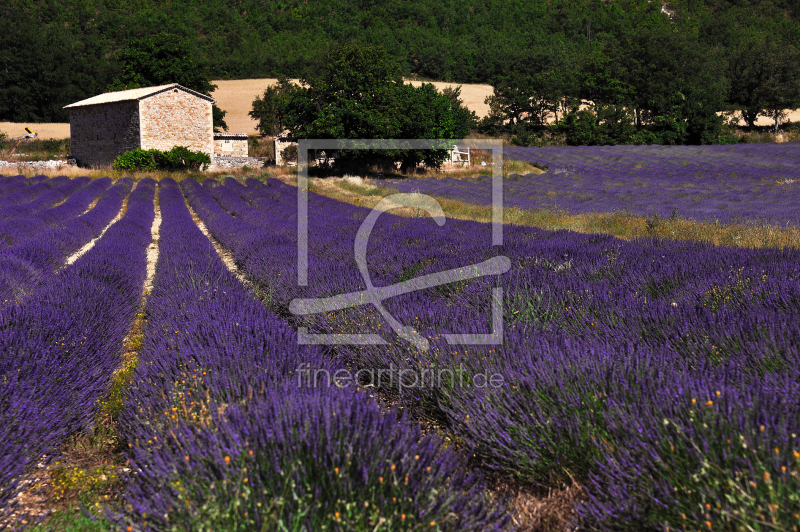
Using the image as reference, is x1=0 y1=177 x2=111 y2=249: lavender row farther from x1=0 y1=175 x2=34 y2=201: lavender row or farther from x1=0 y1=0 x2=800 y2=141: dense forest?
x1=0 y1=0 x2=800 y2=141: dense forest

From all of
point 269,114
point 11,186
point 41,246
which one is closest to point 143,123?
point 11,186

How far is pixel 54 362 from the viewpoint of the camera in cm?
297

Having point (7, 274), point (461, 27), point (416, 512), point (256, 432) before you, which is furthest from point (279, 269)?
point (461, 27)

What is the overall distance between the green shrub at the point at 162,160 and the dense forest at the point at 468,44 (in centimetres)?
1091

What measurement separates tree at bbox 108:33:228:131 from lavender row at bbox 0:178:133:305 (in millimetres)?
25304

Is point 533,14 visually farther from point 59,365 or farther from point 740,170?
point 59,365

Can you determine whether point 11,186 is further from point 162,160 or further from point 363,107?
point 363,107

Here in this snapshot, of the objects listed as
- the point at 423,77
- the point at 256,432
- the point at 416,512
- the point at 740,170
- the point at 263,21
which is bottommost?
the point at 416,512

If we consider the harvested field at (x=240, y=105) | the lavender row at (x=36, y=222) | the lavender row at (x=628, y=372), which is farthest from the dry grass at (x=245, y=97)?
the lavender row at (x=628, y=372)

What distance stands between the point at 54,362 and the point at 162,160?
2813 cm

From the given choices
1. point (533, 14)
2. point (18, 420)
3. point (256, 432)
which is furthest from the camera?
point (533, 14)

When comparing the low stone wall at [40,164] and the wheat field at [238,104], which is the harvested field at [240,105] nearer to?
the wheat field at [238,104]

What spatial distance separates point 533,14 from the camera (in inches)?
3044

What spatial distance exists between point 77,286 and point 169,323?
4.57 feet
